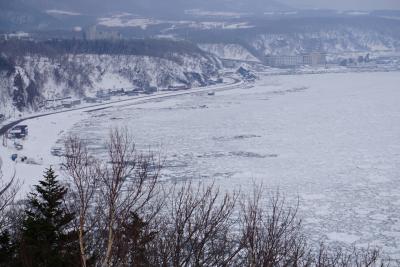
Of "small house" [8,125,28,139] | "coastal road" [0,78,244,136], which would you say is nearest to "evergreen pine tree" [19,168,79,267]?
"small house" [8,125,28,139]

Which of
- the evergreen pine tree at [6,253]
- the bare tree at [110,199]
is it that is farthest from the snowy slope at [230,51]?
the evergreen pine tree at [6,253]

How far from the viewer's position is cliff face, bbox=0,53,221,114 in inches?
1384

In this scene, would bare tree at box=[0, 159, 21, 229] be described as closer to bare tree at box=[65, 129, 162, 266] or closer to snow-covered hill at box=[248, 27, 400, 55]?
bare tree at box=[65, 129, 162, 266]

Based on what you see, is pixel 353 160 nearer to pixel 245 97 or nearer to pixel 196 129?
pixel 196 129

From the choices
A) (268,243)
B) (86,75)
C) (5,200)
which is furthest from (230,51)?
(268,243)

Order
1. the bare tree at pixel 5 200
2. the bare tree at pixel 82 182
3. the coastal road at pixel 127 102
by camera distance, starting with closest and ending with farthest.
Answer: the bare tree at pixel 82 182 < the bare tree at pixel 5 200 < the coastal road at pixel 127 102

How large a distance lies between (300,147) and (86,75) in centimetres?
3139

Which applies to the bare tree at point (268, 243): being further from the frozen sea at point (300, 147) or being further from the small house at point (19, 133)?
the small house at point (19, 133)

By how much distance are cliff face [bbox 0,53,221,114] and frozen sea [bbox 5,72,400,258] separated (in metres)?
7.81

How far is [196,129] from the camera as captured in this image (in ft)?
72.4

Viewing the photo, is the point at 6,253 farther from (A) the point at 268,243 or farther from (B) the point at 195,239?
(A) the point at 268,243

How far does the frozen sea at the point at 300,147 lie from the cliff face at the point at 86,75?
7811 mm

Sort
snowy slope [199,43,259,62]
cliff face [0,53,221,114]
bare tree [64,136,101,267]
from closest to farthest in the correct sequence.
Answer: bare tree [64,136,101,267] < cliff face [0,53,221,114] < snowy slope [199,43,259,62]

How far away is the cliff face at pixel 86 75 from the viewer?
115 ft
